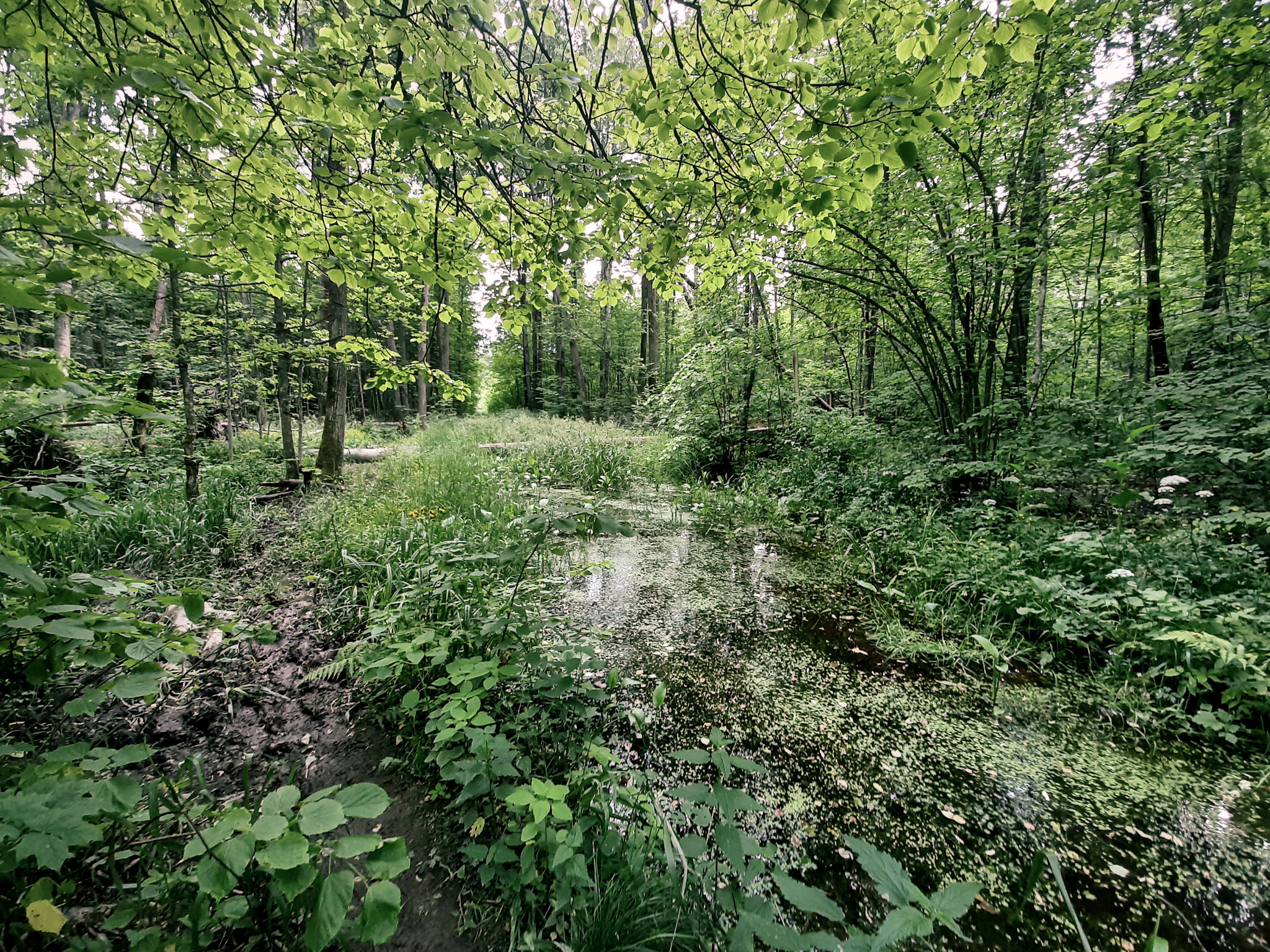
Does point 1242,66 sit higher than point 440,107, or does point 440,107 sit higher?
point 1242,66

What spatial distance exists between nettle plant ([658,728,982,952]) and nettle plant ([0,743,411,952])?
0.65 m

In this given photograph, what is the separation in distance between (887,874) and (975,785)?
4.11ft

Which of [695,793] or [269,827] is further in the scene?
[695,793]

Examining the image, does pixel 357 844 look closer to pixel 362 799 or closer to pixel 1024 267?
pixel 362 799

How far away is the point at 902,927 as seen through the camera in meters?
0.74

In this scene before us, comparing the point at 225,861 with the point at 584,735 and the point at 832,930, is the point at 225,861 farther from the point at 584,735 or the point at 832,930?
the point at 832,930

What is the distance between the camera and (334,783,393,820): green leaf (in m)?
0.90

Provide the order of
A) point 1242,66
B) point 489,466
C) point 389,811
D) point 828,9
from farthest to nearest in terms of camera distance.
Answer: point 489,466, point 1242,66, point 389,811, point 828,9

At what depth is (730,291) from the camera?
6.26 meters

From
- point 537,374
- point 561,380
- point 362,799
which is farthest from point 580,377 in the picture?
point 362,799

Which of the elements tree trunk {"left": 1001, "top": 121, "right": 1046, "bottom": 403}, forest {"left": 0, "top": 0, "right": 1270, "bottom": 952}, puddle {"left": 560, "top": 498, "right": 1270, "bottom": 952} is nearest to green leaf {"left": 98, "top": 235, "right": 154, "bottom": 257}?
forest {"left": 0, "top": 0, "right": 1270, "bottom": 952}

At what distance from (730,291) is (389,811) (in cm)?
648

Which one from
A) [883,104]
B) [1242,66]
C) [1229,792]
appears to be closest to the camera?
[883,104]

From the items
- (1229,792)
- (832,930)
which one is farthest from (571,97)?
(1229,792)
